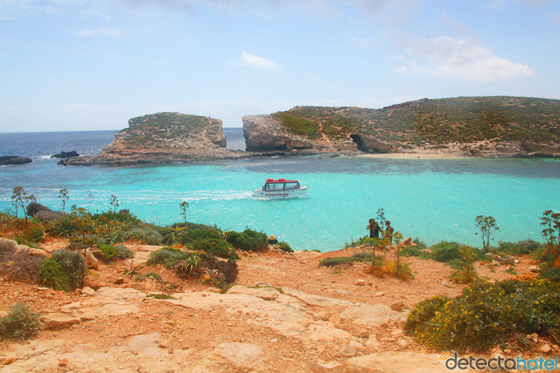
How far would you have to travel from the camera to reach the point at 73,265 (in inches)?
255

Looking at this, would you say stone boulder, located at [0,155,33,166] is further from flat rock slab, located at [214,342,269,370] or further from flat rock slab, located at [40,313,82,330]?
flat rock slab, located at [214,342,269,370]

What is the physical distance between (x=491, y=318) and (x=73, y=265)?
289 inches

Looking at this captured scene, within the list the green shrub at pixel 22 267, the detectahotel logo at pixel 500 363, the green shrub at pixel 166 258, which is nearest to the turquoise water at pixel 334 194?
the green shrub at pixel 166 258

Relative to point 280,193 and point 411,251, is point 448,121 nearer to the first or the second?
point 280,193

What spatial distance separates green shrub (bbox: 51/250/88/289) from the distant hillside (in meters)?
53.7

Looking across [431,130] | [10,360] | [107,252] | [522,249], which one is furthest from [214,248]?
[431,130]

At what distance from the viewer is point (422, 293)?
25.4 ft

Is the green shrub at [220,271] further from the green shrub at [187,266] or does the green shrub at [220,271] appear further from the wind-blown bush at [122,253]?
the wind-blown bush at [122,253]

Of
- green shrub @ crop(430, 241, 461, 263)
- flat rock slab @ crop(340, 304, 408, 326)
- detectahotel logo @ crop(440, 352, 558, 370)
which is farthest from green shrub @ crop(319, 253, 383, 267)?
detectahotel logo @ crop(440, 352, 558, 370)

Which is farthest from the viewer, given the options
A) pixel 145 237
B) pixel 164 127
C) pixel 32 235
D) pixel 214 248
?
pixel 164 127

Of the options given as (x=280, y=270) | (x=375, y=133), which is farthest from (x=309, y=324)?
(x=375, y=133)

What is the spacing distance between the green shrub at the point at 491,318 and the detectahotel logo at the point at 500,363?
0.23 meters

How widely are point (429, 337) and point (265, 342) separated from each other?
236cm

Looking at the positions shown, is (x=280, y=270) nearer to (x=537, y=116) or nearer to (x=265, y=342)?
(x=265, y=342)
